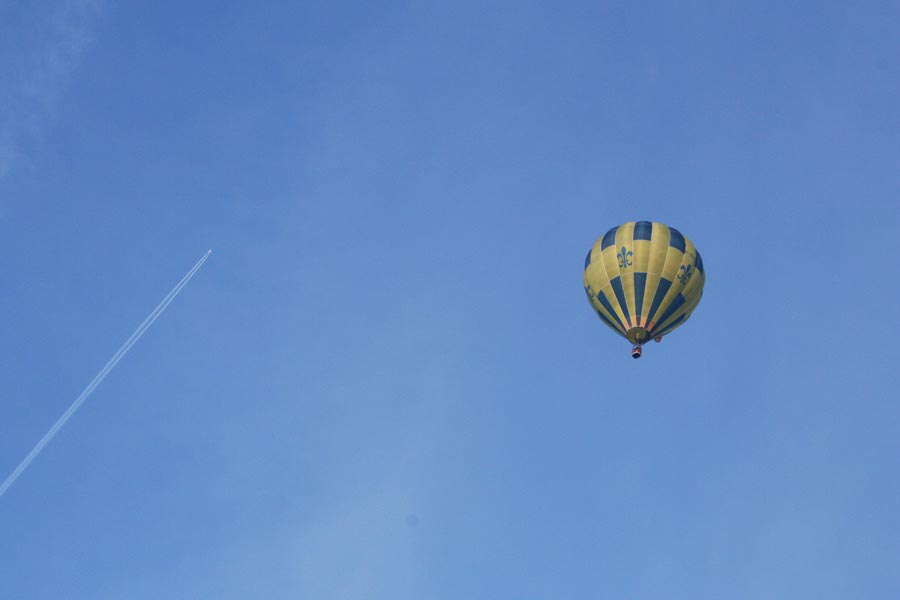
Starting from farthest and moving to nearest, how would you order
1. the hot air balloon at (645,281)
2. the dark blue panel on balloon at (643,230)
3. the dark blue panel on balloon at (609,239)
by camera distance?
the dark blue panel on balloon at (609,239)
the dark blue panel on balloon at (643,230)
the hot air balloon at (645,281)

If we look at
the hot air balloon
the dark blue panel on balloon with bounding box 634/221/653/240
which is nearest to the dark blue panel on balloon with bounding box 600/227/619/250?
the hot air balloon

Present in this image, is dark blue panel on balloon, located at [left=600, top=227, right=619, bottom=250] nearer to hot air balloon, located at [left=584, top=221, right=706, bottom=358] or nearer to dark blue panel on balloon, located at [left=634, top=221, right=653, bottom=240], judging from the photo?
hot air balloon, located at [left=584, top=221, right=706, bottom=358]

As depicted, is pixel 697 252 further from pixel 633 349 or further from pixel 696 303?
pixel 633 349

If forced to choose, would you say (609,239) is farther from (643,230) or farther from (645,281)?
(645,281)

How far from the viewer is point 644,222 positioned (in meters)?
56.6

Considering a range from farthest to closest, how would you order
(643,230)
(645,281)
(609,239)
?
(609,239), (643,230), (645,281)

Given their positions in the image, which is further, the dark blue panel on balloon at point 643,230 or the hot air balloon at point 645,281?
the dark blue panel on balloon at point 643,230

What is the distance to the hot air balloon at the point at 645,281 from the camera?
176ft

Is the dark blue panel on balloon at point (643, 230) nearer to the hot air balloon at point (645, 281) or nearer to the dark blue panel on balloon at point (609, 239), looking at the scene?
the hot air balloon at point (645, 281)

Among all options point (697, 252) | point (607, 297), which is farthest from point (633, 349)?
point (697, 252)

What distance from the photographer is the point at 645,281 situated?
53875 mm

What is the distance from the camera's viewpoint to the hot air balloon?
5378 cm

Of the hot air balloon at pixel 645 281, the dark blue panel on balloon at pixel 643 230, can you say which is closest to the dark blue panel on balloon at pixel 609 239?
the hot air balloon at pixel 645 281

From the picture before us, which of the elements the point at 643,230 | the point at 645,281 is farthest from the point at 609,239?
the point at 645,281
